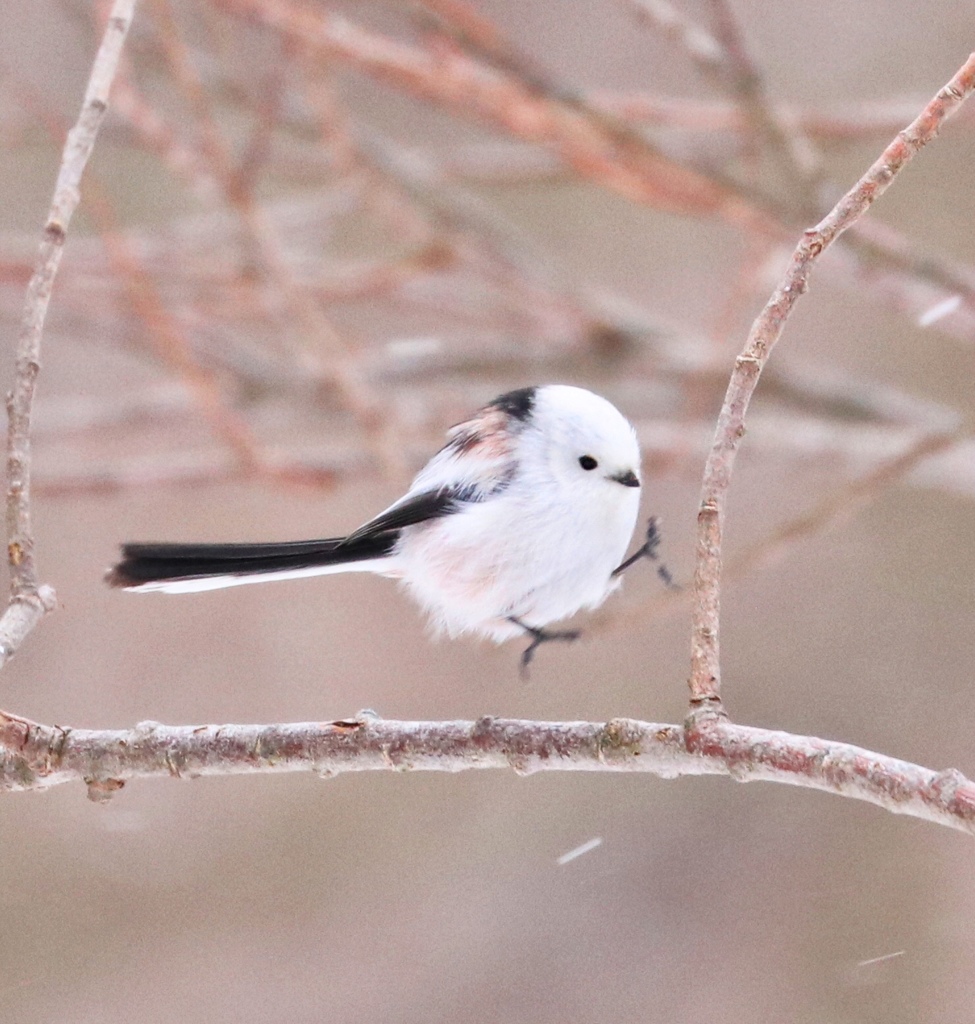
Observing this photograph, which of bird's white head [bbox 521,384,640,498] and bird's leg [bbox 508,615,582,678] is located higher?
bird's white head [bbox 521,384,640,498]

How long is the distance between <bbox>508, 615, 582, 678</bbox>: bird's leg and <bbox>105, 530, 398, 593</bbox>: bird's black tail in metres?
0.16

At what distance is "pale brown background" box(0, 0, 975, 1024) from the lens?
Answer: 2.99m

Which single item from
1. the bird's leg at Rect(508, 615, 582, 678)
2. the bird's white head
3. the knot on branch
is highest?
the bird's white head

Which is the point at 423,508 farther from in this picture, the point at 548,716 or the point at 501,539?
the point at 548,716

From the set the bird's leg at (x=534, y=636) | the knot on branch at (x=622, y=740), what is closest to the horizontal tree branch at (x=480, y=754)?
the knot on branch at (x=622, y=740)

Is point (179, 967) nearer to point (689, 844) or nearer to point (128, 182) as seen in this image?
point (689, 844)

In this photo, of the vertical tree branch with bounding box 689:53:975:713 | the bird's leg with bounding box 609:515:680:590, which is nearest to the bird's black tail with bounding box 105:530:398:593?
the bird's leg with bounding box 609:515:680:590

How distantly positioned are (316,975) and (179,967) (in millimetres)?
365

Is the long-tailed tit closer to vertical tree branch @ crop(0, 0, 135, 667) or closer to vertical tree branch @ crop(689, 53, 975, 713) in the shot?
vertical tree branch @ crop(0, 0, 135, 667)

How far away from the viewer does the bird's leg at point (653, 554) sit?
3.26ft

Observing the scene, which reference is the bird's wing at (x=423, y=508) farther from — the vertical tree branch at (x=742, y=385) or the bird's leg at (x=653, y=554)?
the vertical tree branch at (x=742, y=385)

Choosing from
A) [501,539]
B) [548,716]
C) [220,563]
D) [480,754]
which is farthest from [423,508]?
[548,716]

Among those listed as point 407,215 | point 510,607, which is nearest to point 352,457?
point 407,215

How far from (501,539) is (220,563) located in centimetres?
25
